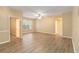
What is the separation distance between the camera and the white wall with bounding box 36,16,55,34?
14.8 metres

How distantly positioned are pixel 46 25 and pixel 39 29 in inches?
75.3

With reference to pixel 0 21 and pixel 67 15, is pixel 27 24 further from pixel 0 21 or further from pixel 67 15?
pixel 0 21

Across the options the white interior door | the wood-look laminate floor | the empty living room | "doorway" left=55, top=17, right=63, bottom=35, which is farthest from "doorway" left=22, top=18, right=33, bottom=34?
the wood-look laminate floor

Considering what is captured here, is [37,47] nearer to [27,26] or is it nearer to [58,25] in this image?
[58,25]

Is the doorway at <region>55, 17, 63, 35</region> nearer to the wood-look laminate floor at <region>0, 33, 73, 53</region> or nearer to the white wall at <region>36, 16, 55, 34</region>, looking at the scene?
the white wall at <region>36, 16, 55, 34</region>

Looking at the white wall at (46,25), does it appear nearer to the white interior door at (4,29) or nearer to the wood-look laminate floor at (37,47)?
the wood-look laminate floor at (37,47)

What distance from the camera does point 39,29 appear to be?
56.7ft
